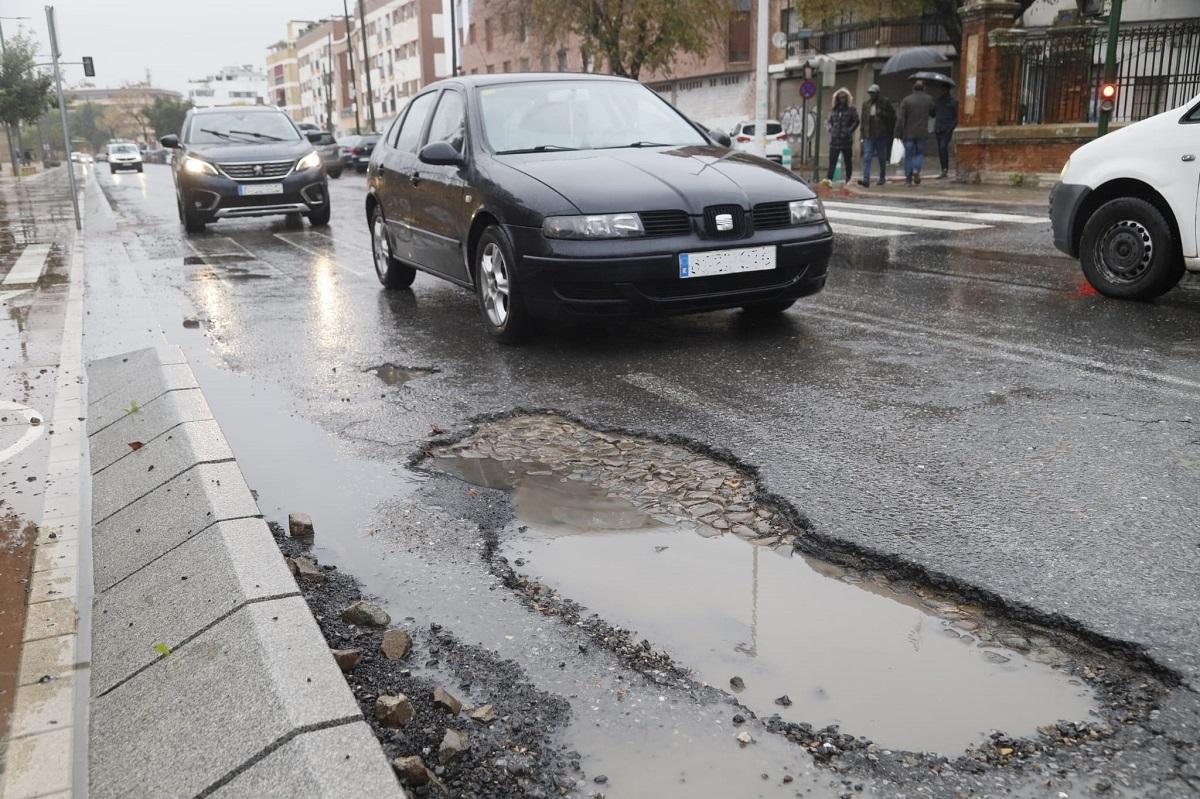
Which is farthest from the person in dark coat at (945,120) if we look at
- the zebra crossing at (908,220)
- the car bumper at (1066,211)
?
the car bumper at (1066,211)

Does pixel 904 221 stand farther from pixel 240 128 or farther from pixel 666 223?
pixel 240 128

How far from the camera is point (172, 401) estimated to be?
488 centimetres

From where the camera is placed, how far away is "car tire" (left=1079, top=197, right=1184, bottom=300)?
7.03m

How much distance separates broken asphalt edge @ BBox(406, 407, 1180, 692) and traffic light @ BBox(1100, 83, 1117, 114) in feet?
49.2

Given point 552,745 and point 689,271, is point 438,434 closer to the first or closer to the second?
point 689,271

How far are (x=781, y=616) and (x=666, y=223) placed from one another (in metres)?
3.36

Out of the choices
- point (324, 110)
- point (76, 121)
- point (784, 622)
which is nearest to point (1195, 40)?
point (784, 622)

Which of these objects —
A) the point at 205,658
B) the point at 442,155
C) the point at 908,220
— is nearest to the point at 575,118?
the point at 442,155

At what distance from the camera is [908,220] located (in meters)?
13.7

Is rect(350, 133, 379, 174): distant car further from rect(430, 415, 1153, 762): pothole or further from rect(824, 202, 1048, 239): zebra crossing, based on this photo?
rect(430, 415, 1153, 762): pothole

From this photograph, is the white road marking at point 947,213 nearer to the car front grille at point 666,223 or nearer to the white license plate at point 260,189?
the white license plate at point 260,189

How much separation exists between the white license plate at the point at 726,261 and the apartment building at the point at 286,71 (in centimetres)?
13358

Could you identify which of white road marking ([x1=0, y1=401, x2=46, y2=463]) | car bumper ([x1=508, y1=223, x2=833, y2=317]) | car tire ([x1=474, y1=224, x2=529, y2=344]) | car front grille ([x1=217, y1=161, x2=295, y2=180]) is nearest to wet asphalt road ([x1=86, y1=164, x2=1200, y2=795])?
car tire ([x1=474, y1=224, x2=529, y2=344])

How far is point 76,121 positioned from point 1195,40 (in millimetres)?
155498
